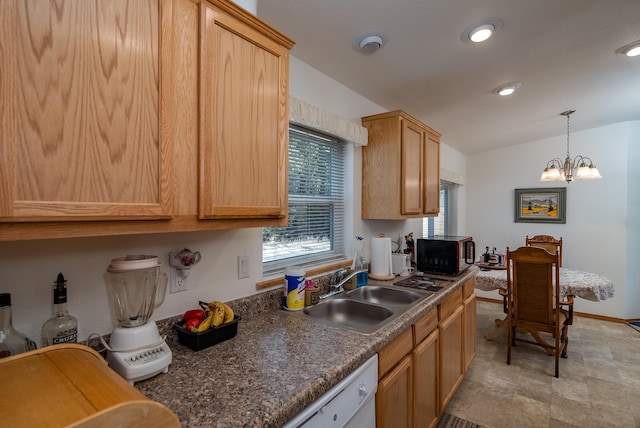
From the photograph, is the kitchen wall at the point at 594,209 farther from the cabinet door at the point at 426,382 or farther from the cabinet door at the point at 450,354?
the cabinet door at the point at 426,382

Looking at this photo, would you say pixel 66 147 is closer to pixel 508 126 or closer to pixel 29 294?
pixel 29 294

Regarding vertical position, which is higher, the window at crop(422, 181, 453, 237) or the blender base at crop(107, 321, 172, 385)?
the window at crop(422, 181, 453, 237)

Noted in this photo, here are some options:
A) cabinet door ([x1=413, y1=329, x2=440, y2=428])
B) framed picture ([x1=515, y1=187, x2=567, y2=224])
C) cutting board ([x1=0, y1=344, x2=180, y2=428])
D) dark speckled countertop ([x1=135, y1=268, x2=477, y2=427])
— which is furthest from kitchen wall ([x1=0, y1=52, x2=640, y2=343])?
cabinet door ([x1=413, y1=329, x2=440, y2=428])

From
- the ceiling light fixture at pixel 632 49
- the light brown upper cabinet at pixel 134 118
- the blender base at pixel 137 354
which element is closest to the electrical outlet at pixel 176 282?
the blender base at pixel 137 354

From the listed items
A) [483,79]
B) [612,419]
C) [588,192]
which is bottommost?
[612,419]

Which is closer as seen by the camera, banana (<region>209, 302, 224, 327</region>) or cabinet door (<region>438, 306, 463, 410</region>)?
banana (<region>209, 302, 224, 327</region>)

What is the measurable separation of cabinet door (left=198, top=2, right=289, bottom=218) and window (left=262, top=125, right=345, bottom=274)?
0.63 meters

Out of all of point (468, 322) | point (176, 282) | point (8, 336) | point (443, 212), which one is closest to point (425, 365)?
point (468, 322)

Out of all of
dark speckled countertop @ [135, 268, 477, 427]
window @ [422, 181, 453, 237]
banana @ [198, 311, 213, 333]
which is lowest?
dark speckled countertop @ [135, 268, 477, 427]

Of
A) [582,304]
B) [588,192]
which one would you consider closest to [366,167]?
[588,192]

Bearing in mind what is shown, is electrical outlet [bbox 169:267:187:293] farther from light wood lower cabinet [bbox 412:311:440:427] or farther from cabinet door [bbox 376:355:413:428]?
light wood lower cabinet [bbox 412:311:440:427]

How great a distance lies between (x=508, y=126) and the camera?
3975 millimetres

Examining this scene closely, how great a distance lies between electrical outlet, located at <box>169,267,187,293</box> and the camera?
1297mm

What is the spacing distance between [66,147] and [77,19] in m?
0.30
